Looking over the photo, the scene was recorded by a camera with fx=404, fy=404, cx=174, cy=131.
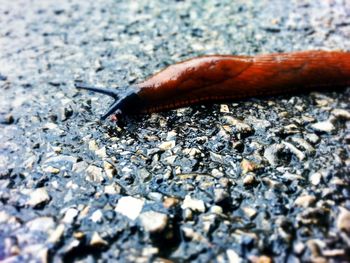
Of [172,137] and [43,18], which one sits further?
[43,18]

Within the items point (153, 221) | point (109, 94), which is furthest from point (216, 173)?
point (109, 94)

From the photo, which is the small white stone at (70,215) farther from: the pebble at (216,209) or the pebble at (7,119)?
the pebble at (7,119)

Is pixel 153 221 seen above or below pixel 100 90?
below

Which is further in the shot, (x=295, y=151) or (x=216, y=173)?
(x=295, y=151)

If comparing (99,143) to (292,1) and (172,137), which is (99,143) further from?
(292,1)

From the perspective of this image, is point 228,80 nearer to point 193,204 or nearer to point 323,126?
point 323,126

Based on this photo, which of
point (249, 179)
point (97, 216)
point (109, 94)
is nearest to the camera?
point (97, 216)

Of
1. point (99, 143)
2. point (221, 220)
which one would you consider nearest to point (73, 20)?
point (99, 143)
